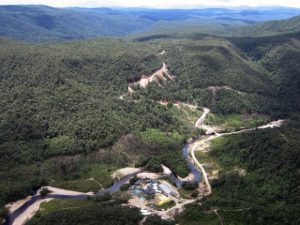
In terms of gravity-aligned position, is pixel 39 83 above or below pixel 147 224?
above

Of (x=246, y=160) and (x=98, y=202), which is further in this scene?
(x=246, y=160)

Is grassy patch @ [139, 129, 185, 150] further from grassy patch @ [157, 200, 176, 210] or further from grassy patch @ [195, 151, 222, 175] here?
grassy patch @ [157, 200, 176, 210]

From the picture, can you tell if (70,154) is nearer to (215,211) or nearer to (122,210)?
(122,210)

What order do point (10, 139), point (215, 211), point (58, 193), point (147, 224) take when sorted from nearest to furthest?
1. point (147, 224)
2. point (215, 211)
3. point (58, 193)
4. point (10, 139)

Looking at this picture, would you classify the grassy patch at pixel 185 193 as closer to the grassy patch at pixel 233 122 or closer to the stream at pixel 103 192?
the stream at pixel 103 192

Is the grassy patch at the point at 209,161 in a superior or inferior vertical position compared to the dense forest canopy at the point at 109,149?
inferior

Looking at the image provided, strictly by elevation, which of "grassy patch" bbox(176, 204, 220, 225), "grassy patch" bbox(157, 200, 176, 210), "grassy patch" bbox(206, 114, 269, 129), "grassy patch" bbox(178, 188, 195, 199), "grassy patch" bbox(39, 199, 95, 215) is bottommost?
"grassy patch" bbox(178, 188, 195, 199)

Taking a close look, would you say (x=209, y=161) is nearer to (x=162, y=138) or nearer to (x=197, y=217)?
(x=162, y=138)

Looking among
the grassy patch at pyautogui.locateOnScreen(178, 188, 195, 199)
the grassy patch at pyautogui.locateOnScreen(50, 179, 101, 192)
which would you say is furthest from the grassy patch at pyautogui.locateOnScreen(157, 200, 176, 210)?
the grassy patch at pyautogui.locateOnScreen(50, 179, 101, 192)

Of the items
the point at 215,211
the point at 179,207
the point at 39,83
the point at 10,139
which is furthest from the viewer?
the point at 39,83

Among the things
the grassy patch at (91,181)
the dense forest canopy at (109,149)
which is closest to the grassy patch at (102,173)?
the grassy patch at (91,181)

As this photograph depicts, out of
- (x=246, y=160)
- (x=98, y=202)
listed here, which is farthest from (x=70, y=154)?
(x=246, y=160)
